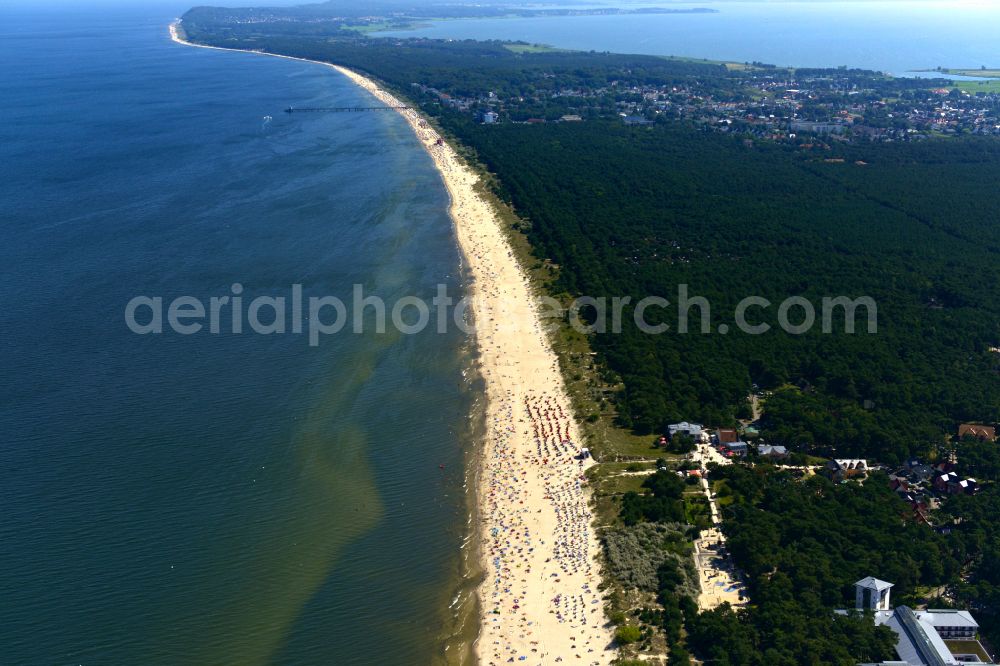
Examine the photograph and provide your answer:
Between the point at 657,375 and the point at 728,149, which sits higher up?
the point at 728,149

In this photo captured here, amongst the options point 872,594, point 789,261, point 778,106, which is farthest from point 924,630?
point 778,106

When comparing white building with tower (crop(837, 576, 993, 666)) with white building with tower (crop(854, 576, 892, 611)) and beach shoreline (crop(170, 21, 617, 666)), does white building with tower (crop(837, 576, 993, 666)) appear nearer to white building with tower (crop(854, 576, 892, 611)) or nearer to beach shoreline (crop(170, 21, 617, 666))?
white building with tower (crop(854, 576, 892, 611))

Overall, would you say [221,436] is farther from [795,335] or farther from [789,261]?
[789,261]

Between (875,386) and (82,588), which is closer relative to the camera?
(82,588)

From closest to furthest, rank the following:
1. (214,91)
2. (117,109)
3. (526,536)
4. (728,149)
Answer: (526,536), (728,149), (117,109), (214,91)

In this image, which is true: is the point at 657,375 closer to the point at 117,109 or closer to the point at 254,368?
the point at 254,368

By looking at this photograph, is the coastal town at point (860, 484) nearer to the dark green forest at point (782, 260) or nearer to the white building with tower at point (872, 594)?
the white building with tower at point (872, 594)

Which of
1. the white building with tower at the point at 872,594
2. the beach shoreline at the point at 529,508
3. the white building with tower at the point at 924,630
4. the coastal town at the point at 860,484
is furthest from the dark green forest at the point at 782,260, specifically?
the white building with tower at the point at 924,630

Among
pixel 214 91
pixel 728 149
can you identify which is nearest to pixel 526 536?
pixel 728 149
